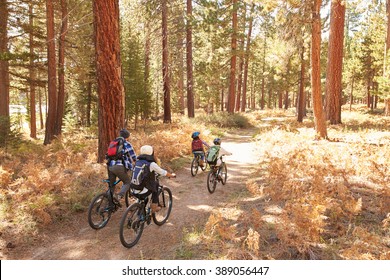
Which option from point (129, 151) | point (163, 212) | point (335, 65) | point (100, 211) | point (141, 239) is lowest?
point (141, 239)

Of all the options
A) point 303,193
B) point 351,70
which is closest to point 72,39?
point 303,193

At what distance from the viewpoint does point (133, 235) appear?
5949 millimetres

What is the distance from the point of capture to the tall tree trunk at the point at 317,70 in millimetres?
11992

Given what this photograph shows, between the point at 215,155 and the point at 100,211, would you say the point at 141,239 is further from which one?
the point at 215,155

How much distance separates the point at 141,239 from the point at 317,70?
1126 centimetres

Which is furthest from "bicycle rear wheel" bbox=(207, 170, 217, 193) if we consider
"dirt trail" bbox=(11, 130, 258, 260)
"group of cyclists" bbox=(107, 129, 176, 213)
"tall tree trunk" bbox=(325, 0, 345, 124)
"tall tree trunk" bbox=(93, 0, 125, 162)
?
"tall tree trunk" bbox=(325, 0, 345, 124)

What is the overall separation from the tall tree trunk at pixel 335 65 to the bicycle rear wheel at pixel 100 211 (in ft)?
52.2

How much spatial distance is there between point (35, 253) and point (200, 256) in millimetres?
3377

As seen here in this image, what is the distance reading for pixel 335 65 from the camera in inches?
659

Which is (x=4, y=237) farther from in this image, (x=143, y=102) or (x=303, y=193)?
(x=143, y=102)

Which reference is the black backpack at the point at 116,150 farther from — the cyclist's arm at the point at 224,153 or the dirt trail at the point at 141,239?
the cyclist's arm at the point at 224,153

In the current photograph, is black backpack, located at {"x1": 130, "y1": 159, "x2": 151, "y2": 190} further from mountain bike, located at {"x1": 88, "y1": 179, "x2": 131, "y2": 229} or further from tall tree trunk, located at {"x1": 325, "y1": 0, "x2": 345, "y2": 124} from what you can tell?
tall tree trunk, located at {"x1": 325, "y1": 0, "x2": 345, "y2": 124}

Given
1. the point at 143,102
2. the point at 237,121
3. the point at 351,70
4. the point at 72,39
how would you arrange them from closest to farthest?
the point at 72,39
the point at 143,102
the point at 237,121
the point at 351,70

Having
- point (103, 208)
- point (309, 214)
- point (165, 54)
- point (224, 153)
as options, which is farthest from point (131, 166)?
point (165, 54)
